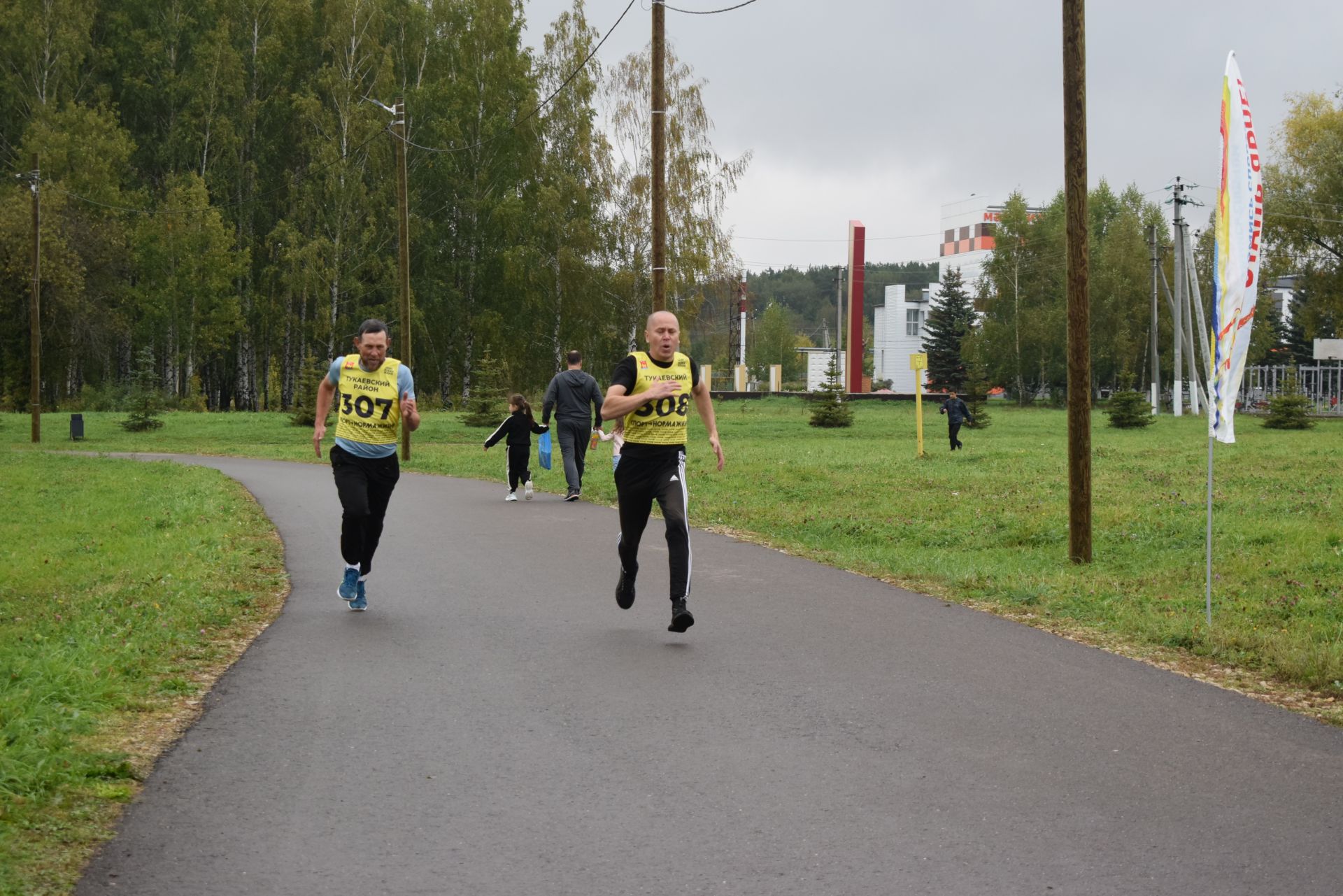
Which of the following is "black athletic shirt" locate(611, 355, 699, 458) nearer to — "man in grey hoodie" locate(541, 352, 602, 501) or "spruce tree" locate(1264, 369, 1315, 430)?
"man in grey hoodie" locate(541, 352, 602, 501)

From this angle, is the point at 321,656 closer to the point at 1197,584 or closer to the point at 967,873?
the point at 967,873

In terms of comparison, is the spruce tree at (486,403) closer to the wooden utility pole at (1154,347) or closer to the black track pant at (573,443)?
the black track pant at (573,443)

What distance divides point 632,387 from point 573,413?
32.1ft

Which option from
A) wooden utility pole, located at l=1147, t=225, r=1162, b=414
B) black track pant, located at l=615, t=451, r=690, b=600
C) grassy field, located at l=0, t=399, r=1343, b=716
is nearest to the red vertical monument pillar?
wooden utility pole, located at l=1147, t=225, r=1162, b=414

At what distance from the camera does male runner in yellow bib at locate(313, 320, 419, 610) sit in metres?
9.26

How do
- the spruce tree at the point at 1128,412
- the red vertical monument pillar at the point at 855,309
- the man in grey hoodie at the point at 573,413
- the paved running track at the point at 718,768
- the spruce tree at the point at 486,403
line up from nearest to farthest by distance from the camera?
the paved running track at the point at 718,768, the man in grey hoodie at the point at 573,413, the spruce tree at the point at 486,403, the spruce tree at the point at 1128,412, the red vertical monument pillar at the point at 855,309

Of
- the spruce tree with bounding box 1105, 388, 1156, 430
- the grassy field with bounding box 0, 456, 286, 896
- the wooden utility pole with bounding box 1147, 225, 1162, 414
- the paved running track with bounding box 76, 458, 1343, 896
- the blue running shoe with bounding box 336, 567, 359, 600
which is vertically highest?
the wooden utility pole with bounding box 1147, 225, 1162, 414

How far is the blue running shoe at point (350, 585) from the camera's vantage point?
9266 mm

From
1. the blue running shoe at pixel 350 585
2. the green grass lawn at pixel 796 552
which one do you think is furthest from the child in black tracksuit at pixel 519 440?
the blue running shoe at pixel 350 585

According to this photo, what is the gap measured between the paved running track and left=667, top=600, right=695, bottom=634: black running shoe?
0.27 feet

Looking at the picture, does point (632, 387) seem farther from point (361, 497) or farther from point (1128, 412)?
point (1128, 412)

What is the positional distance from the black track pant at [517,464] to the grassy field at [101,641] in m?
3.38

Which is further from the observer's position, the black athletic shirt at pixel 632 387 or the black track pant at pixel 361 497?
the black track pant at pixel 361 497

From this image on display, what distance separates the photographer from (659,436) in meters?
8.36
